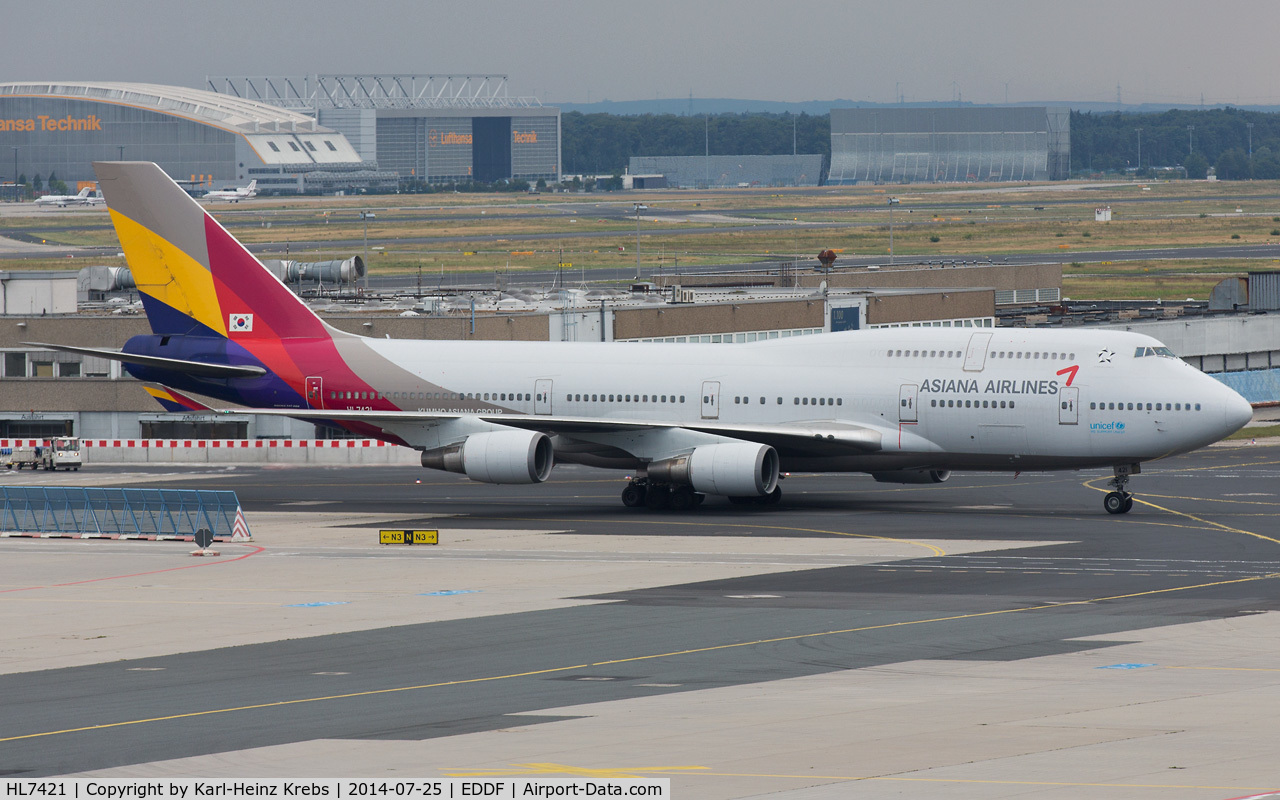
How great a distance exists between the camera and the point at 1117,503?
4984 cm

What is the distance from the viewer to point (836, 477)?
207ft

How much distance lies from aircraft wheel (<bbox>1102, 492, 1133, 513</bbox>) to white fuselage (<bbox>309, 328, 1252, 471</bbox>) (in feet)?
4.99

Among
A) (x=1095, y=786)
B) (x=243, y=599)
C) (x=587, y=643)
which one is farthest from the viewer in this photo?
(x=243, y=599)

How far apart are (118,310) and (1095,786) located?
70.1 metres

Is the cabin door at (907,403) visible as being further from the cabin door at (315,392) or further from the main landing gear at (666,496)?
the cabin door at (315,392)

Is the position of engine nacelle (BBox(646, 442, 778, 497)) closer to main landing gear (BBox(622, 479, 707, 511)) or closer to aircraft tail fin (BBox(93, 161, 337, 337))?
main landing gear (BBox(622, 479, 707, 511))

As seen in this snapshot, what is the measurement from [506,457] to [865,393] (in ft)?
35.5

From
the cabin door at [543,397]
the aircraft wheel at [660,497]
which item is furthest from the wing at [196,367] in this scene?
the aircraft wheel at [660,497]

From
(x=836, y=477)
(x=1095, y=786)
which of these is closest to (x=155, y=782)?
(x=1095, y=786)

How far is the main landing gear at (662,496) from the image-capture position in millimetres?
52500

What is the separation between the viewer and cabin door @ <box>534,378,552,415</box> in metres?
53.6

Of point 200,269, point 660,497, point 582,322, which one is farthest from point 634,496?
point 582,322

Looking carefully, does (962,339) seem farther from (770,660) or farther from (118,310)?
(118,310)

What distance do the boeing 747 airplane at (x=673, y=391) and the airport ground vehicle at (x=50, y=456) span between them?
13.3 metres
